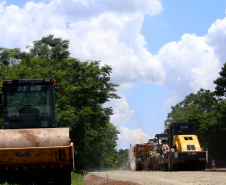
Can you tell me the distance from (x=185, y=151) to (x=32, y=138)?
18.4 metres

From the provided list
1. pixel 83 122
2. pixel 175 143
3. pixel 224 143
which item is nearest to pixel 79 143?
pixel 83 122

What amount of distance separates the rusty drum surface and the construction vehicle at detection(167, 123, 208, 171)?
17681mm

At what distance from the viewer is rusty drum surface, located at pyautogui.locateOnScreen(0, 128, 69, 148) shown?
12.4 m

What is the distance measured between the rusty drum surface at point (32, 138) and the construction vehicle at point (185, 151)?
1768 centimetres

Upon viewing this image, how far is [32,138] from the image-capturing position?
1253 cm

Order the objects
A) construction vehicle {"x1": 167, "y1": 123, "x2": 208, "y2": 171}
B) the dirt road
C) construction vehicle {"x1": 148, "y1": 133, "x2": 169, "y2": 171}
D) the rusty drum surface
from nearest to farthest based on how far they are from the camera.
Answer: the rusty drum surface < the dirt road < construction vehicle {"x1": 167, "y1": 123, "x2": 208, "y2": 171} < construction vehicle {"x1": 148, "y1": 133, "x2": 169, "y2": 171}

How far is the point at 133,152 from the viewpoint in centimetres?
4397

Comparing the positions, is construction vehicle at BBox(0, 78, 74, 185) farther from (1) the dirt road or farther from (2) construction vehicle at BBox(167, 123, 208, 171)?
(2) construction vehicle at BBox(167, 123, 208, 171)

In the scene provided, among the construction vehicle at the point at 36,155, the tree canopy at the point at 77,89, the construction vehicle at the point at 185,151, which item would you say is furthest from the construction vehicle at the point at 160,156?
the construction vehicle at the point at 36,155

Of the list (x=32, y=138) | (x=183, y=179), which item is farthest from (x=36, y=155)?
(x=183, y=179)

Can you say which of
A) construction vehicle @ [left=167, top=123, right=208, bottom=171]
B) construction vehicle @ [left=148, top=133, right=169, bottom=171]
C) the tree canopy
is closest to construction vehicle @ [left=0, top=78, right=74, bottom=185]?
construction vehicle @ [left=167, top=123, right=208, bottom=171]

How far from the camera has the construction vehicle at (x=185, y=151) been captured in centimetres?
2914

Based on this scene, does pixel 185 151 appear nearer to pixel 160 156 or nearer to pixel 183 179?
pixel 160 156

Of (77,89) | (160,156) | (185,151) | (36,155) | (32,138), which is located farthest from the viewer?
(77,89)
